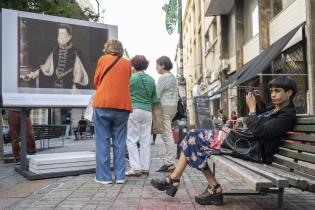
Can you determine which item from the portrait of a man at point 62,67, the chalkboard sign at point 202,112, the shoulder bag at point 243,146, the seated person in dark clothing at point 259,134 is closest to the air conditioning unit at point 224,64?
the chalkboard sign at point 202,112

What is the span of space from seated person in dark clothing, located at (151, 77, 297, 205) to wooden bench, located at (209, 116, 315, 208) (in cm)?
10

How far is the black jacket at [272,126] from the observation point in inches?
167

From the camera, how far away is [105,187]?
607cm

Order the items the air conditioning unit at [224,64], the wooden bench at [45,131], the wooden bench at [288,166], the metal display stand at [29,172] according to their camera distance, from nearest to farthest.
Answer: the wooden bench at [288,166] → the metal display stand at [29,172] → the wooden bench at [45,131] → the air conditioning unit at [224,64]

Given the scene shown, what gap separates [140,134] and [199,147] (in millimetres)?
2639

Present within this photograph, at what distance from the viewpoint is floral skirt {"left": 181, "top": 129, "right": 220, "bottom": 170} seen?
4.76 metres

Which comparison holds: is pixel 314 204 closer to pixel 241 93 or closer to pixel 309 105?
pixel 309 105

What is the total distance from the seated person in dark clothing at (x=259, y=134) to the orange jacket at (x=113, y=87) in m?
1.67

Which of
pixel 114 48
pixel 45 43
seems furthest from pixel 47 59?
pixel 114 48

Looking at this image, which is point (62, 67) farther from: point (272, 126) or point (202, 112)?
point (202, 112)

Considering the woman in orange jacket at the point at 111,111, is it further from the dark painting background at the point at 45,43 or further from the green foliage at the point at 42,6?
the green foliage at the point at 42,6

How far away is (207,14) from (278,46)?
13.9 meters

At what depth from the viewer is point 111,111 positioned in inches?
254

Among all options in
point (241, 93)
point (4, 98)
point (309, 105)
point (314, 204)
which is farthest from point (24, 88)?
point (241, 93)
